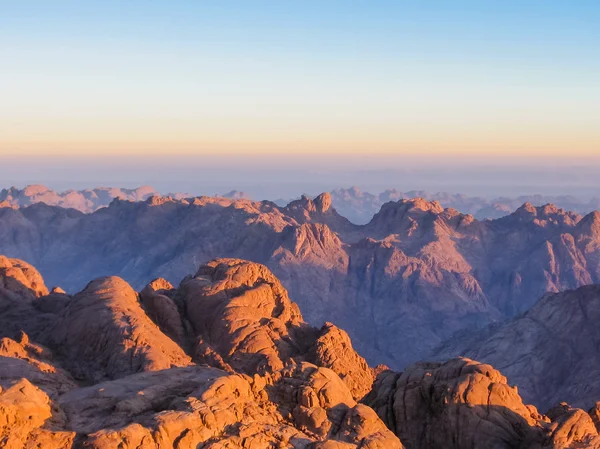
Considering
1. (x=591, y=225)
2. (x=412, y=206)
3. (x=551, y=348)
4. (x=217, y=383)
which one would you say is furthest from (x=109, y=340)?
(x=591, y=225)

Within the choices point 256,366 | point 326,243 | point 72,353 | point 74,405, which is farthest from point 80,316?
point 326,243

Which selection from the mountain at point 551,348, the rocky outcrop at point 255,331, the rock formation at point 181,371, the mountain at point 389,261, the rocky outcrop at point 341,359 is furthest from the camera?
the mountain at point 389,261

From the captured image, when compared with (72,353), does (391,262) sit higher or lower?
lower

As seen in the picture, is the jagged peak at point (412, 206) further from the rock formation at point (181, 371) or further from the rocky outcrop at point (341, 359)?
the rocky outcrop at point (341, 359)

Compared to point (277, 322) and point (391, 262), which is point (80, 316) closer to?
point (277, 322)

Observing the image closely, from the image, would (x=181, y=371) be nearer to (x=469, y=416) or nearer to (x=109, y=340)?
(x=469, y=416)

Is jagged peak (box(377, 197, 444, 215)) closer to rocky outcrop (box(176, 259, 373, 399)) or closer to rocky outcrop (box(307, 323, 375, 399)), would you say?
rocky outcrop (box(176, 259, 373, 399))

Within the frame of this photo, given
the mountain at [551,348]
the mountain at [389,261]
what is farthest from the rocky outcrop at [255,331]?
the mountain at [389,261]
